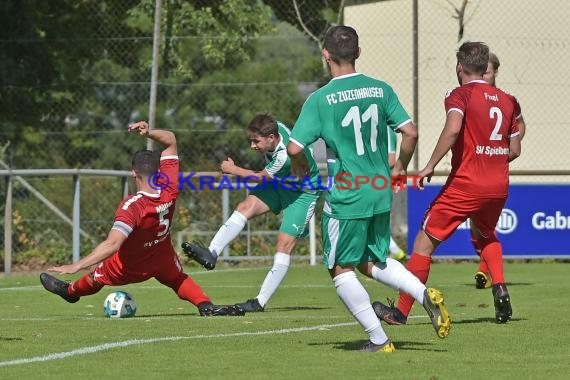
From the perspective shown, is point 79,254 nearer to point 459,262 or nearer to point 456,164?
point 459,262

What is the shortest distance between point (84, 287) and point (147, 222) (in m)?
0.82

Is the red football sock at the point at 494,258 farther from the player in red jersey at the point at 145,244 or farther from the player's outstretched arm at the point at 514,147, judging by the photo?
the player in red jersey at the point at 145,244

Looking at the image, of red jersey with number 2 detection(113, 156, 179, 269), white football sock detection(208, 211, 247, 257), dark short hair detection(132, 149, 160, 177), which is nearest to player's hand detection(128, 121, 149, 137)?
dark short hair detection(132, 149, 160, 177)

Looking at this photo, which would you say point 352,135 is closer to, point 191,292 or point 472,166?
point 472,166

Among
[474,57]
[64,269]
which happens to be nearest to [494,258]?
[474,57]

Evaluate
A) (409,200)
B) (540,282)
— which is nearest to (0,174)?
(409,200)

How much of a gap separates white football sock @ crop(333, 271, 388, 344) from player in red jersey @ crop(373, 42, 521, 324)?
1643mm

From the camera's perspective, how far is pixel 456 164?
9516 mm

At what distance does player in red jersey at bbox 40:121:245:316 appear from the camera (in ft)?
33.4

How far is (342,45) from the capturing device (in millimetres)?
7586

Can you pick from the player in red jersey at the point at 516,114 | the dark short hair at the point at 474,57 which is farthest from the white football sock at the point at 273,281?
the dark short hair at the point at 474,57

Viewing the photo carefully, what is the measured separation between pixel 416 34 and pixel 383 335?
40.0 feet

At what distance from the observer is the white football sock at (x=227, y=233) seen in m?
11.3

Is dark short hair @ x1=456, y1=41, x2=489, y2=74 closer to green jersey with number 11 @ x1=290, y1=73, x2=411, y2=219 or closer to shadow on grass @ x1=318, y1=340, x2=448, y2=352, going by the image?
green jersey with number 11 @ x1=290, y1=73, x2=411, y2=219
